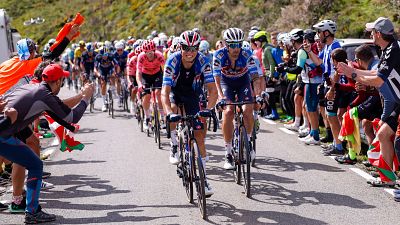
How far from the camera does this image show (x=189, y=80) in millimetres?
8047

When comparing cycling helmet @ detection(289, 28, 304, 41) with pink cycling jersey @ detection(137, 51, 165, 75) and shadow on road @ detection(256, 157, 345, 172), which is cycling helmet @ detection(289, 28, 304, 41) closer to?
shadow on road @ detection(256, 157, 345, 172)

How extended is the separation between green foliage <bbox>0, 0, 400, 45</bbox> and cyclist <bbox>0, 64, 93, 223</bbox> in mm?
18145

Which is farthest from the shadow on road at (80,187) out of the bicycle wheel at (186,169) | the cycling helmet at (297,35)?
the cycling helmet at (297,35)

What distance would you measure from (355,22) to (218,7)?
16.0m

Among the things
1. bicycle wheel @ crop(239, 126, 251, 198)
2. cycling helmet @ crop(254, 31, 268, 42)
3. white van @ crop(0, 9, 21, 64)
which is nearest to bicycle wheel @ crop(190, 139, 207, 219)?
bicycle wheel @ crop(239, 126, 251, 198)

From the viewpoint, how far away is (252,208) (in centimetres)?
720

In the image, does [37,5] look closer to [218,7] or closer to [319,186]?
Answer: [218,7]

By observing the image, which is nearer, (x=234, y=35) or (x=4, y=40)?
(x=234, y=35)

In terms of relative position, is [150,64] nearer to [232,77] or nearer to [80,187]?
[232,77]

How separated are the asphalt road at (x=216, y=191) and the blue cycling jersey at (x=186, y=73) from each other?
4.76ft

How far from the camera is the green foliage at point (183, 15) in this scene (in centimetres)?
2545

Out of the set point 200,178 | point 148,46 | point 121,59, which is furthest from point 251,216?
point 121,59

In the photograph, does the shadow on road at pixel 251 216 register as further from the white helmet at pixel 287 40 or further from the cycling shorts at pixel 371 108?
the white helmet at pixel 287 40

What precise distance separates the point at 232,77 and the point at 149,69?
13.1ft
